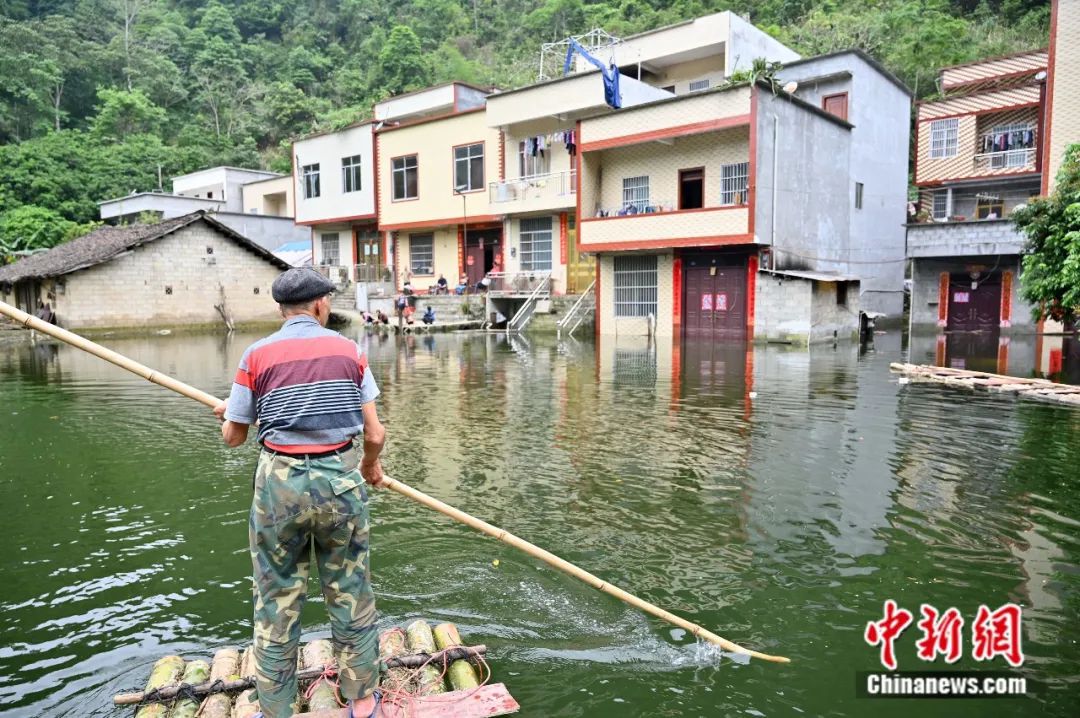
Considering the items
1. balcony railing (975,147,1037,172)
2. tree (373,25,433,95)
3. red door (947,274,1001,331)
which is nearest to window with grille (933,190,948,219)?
balcony railing (975,147,1037,172)

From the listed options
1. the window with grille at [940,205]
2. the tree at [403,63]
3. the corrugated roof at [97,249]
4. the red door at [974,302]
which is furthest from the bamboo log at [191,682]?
the tree at [403,63]

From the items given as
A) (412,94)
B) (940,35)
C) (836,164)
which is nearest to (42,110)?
(412,94)

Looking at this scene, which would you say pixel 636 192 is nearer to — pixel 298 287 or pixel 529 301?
pixel 529 301

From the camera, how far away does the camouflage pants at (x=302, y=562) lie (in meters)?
3.25

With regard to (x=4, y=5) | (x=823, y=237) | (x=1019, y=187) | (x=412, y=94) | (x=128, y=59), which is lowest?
(x=823, y=237)

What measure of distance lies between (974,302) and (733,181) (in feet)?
39.7

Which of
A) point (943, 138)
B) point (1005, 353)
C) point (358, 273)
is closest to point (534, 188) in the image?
point (358, 273)

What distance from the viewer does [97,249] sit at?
104 ft

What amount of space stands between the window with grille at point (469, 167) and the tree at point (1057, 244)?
2170cm

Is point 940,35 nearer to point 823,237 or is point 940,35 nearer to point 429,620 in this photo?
point 823,237

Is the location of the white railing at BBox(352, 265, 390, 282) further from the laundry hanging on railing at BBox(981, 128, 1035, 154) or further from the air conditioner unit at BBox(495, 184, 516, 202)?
the laundry hanging on railing at BBox(981, 128, 1035, 154)

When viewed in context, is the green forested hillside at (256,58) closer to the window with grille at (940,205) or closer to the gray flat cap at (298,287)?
the window with grille at (940,205)

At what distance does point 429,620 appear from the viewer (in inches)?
184

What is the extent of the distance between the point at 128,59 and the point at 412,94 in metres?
35.8
